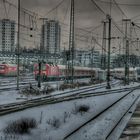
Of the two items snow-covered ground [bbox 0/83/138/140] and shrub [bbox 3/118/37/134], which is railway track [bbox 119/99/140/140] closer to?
snow-covered ground [bbox 0/83/138/140]

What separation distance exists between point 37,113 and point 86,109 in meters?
3.88

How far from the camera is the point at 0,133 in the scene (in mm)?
14648

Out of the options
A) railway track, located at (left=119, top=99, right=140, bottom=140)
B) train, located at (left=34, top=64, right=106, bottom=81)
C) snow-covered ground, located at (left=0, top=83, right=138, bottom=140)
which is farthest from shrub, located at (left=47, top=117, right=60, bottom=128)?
train, located at (left=34, top=64, right=106, bottom=81)

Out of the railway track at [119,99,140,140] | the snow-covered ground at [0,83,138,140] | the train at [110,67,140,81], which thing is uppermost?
the train at [110,67,140,81]

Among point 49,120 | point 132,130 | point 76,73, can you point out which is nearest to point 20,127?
point 49,120

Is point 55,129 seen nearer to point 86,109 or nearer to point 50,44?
point 86,109

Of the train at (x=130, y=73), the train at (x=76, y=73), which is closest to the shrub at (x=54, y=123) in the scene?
the train at (x=76, y=73)

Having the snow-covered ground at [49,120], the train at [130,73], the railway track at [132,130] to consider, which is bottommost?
the railway track at [132,130]

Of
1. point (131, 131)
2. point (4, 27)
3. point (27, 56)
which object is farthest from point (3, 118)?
point (27, 56)

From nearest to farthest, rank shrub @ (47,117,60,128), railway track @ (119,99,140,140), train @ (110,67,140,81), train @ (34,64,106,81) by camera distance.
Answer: railway track @ (119,99,140,140)
shrub @ (47,117,60,128)
train @ (34,64,106,81)
train @ (110,67,140,81)

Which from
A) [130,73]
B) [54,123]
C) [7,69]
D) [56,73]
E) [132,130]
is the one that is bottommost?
[132,130]

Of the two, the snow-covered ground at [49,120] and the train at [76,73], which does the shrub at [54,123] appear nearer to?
the snow-covered ground at [49,120]

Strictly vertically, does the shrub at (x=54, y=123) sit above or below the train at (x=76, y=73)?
below

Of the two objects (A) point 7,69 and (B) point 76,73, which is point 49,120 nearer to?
(A) point 7,69
